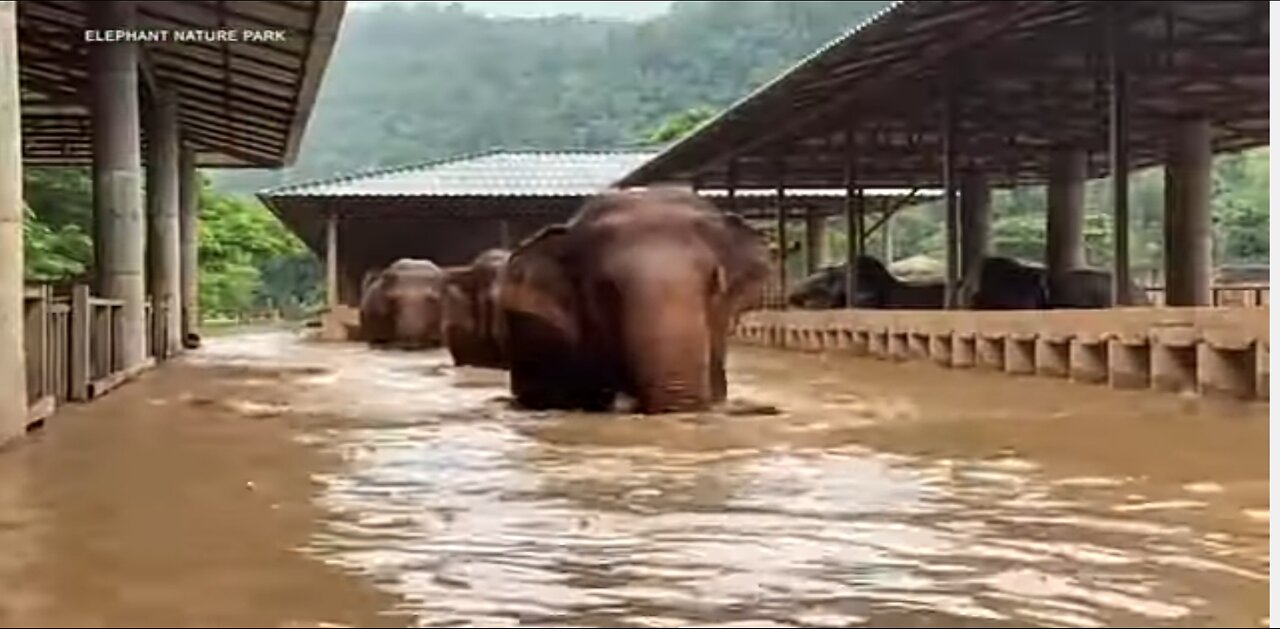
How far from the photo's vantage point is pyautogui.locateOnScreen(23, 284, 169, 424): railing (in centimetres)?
1207

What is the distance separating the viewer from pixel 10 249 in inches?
408

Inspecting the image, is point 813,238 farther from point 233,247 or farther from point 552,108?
point 552,108

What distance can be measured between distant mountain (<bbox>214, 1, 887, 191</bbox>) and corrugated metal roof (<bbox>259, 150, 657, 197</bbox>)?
2718 cm

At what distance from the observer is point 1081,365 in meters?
16.5

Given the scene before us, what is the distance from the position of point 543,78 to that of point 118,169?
228 ft

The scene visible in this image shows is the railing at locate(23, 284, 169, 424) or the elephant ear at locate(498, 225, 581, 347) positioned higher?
the elephant ear at locate(498, 225, 581, 347)

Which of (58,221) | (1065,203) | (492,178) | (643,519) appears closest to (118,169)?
(643,519)

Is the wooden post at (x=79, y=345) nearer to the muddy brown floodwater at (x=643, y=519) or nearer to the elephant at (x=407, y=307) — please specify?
the muddy brown floodwater at (x=643, y=519)

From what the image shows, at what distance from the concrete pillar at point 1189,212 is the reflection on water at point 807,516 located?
2016 cm

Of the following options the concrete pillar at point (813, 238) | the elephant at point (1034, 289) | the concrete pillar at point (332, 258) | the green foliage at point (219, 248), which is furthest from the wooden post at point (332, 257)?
the elephant at point (1034, 289)

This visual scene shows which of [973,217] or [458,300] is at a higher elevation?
[973,217]

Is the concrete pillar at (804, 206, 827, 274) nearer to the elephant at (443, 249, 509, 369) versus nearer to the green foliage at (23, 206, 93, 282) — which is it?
the green foliage at (23, 206, 93, 282)

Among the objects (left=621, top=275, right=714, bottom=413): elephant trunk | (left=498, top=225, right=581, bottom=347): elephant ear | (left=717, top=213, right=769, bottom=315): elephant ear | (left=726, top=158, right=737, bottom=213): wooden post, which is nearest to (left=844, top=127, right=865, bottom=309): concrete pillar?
(left=726, top=158, right=737, bottom=213): wooden post

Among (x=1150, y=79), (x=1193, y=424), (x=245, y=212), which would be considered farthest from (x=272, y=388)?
(x=245, y=212)
